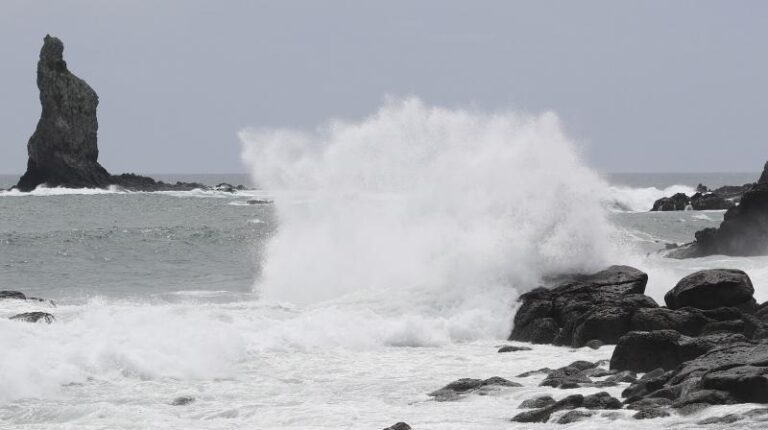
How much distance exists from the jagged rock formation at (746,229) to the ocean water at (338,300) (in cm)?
101

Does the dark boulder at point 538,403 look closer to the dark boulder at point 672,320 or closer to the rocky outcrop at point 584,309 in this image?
the dark boulder at point 672,320

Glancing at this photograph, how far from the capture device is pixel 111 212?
63031 millimetres

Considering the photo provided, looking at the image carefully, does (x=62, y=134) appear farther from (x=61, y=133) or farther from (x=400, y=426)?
(x=400, y=426)

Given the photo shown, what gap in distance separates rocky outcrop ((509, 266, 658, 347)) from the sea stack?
260 ft

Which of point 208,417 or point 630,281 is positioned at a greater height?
point 630,281

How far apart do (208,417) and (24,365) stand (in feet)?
9.92

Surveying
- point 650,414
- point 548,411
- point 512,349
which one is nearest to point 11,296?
point 512,349

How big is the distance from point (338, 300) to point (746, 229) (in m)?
13.9

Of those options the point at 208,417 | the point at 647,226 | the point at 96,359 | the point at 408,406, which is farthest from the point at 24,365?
the point at 647,226

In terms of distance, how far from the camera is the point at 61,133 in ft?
298

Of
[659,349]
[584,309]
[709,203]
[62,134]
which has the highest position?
[62,134]

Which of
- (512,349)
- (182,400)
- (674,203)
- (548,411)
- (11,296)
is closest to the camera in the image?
(548,411)

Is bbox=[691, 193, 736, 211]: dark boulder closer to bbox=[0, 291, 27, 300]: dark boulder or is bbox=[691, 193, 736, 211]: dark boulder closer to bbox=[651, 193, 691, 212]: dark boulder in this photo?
bbox=[651, 193, 691, 212]: dark boulder

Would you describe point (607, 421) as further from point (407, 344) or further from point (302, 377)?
point (407, 344)
